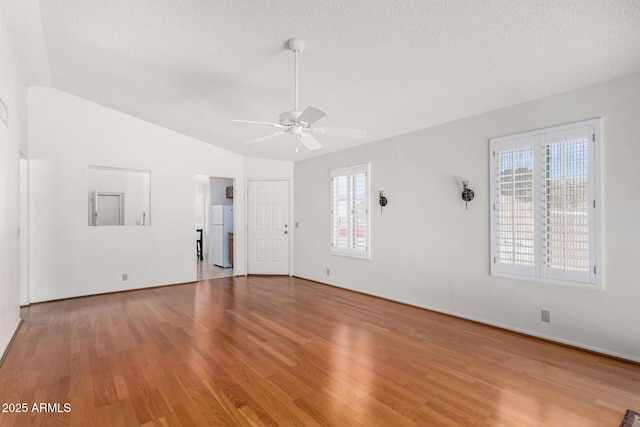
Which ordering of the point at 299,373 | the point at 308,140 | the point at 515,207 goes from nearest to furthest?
the point at 299,373, the point at 308,140, the point at 515,207

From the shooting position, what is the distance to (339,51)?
9.30ft

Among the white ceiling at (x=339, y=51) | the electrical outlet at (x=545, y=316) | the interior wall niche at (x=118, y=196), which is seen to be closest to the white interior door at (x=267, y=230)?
the interior wall niche at (x=118, y=196)

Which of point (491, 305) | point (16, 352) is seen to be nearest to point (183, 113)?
point (16, 352)

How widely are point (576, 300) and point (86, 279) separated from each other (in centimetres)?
656

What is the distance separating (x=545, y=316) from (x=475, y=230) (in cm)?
115

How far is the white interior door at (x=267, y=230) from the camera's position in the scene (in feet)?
22.7

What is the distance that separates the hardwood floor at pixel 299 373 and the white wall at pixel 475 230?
29 centimetres

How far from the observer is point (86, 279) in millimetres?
5098

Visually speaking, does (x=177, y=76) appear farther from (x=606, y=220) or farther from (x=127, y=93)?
(x=606, y=220)

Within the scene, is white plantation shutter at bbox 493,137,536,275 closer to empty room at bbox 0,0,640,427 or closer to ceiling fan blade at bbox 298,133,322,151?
empty room at bbox 0,0,640,427

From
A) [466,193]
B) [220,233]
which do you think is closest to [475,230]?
[466,193]

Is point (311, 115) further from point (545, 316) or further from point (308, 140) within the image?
point (545, 316)

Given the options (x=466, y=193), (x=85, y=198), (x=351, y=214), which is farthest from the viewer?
(x=351, y=214)

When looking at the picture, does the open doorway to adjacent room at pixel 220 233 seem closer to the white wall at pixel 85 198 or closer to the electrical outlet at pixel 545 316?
the white wall at pixel 85 198
